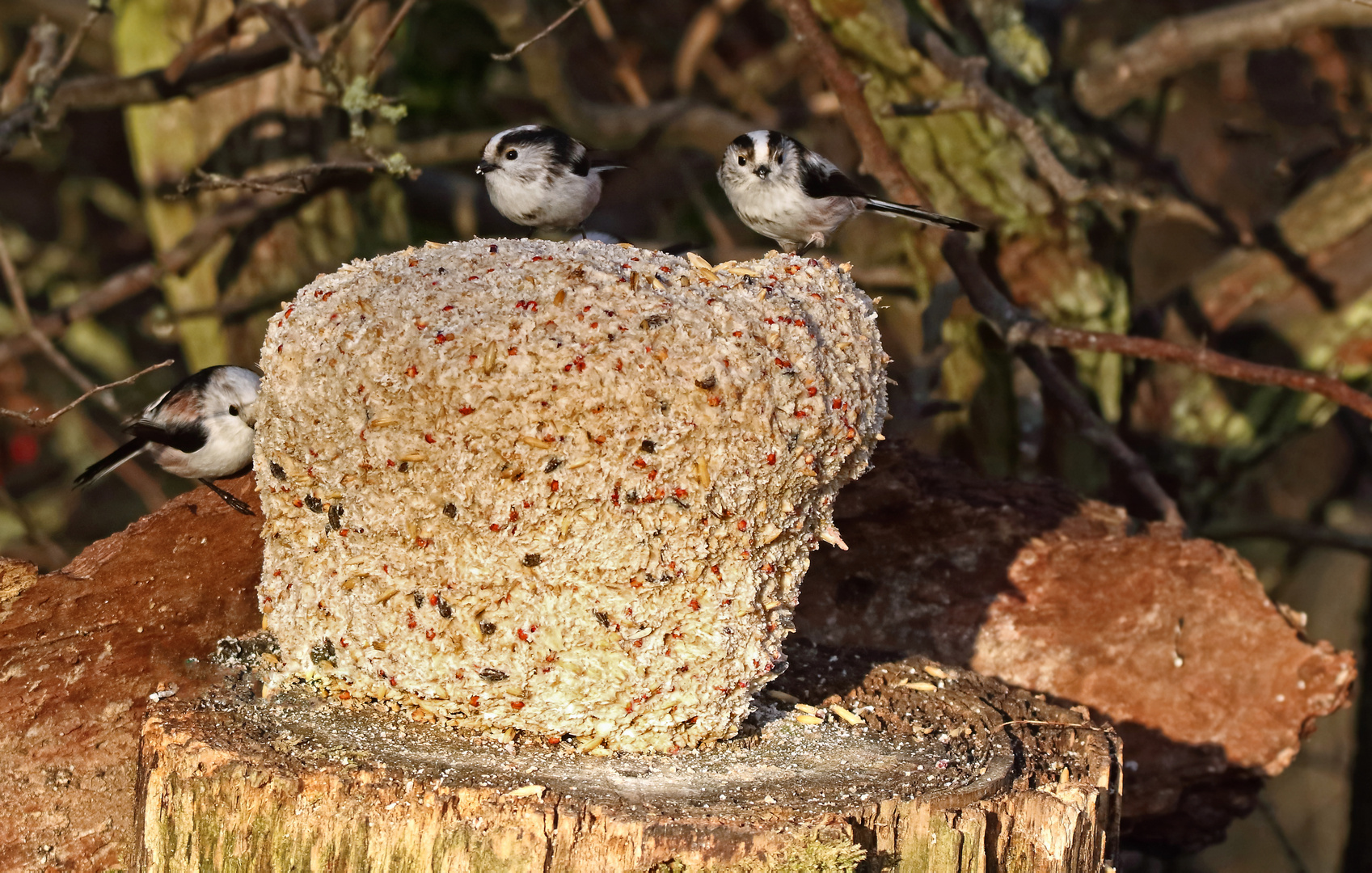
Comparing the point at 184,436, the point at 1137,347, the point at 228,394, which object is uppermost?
the point at 1137,347

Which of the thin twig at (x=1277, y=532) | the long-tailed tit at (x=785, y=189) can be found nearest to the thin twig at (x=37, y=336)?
the long-tailed tit at (x=785, y=189)

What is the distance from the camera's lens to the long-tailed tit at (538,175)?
11.9 ft

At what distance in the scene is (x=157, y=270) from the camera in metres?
5.84

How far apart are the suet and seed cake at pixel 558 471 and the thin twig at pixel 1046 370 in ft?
8.12

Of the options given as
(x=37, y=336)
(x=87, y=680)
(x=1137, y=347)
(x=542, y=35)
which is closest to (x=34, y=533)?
(x=37, y=336)

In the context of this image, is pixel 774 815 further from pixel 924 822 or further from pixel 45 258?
pixel 45 258

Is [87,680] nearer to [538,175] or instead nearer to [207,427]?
[207,427]

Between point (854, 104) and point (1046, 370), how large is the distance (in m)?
1.41

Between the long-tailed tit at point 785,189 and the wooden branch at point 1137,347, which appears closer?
the long-tailed tit at point 785,189

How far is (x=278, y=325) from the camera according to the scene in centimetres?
285

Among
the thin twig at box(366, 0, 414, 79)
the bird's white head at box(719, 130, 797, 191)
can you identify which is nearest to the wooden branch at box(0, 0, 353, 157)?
the thin twig at box(366, 0, 414, 79)

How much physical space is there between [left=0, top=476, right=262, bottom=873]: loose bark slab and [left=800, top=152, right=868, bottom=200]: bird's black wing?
206 cm

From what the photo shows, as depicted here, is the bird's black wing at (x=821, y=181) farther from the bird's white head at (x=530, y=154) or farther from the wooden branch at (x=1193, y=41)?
the wooden branch at (x=1193, y=41)

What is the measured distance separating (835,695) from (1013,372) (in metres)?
3.32
